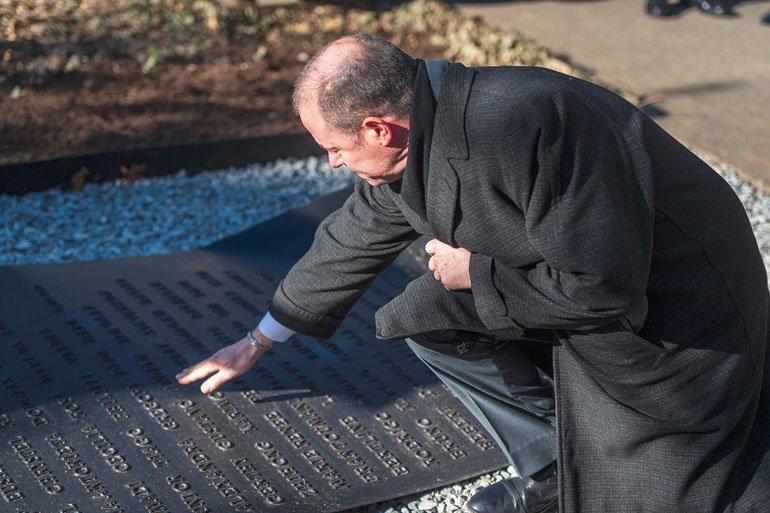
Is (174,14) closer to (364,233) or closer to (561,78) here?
(364,233)

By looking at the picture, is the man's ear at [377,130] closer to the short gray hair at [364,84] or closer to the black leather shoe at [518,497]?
the short gray hair at [364,84]

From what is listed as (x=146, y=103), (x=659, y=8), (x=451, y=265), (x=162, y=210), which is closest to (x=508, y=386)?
(x=451, y=265)

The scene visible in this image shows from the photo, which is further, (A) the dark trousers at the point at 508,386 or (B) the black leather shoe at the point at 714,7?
(B) the black leather shoe at the point at 714,7

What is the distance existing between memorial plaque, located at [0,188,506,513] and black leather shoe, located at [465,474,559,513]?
0.47ft

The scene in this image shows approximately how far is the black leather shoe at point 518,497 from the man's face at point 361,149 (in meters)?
0.94

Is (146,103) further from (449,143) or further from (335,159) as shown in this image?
(449,143)

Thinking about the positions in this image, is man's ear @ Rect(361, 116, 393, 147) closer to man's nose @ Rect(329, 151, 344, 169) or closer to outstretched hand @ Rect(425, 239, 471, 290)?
man's nose @ Rect(329, 151, 344, 169)

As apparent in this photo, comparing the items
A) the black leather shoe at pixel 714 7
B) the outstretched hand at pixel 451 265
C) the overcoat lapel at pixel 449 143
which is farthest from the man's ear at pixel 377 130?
the black leather shoe at pixel 714 7

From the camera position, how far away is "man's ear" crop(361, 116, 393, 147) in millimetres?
2090

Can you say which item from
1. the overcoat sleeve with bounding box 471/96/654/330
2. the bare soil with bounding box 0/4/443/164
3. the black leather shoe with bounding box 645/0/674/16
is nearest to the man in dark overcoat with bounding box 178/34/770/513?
the overcoat sleeve with bounding box 471/96/654/330

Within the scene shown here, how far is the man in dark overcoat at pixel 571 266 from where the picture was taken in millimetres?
2014

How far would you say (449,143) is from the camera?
2072 millimetres

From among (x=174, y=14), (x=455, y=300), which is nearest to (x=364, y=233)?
(x=455, y=300)

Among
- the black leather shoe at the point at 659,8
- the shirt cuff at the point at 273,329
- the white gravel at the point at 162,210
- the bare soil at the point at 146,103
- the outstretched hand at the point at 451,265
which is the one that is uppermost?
the outstretched hand at the point at 451,265
